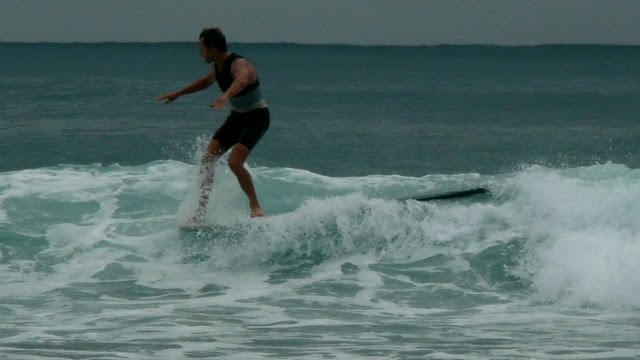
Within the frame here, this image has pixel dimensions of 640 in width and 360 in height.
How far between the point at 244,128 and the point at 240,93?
9.0 inches

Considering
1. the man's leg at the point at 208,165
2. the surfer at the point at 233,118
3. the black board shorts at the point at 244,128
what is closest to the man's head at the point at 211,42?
the surfer at the point at 233,118

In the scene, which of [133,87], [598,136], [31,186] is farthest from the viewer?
[133,87]

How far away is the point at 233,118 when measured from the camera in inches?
356

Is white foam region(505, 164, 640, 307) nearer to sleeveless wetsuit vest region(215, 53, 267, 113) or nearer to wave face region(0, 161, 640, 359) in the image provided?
wave face region(0, 161, 640, 359)

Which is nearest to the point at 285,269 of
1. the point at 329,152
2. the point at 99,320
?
the point at 99,320

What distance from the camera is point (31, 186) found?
423 inches

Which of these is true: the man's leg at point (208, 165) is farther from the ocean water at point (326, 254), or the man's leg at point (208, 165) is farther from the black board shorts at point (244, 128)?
the ocean water at point (326, 254)

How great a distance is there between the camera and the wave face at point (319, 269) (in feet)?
23.2

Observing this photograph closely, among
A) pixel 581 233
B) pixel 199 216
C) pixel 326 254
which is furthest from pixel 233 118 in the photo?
pixel 581 233

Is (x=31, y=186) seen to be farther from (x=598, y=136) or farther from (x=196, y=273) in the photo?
(x=598, y=136)

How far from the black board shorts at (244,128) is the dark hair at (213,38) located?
0.46 m

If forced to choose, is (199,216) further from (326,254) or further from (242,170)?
(326,254)

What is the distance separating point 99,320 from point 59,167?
4.56m

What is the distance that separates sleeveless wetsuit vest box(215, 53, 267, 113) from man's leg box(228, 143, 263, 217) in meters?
0.25
